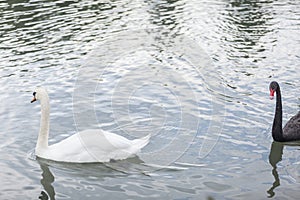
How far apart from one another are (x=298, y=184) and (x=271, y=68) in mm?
4885

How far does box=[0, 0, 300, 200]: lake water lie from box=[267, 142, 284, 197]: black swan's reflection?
0.03 meters

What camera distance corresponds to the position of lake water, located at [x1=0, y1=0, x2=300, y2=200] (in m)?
7.13

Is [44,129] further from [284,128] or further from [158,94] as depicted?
[284,128]

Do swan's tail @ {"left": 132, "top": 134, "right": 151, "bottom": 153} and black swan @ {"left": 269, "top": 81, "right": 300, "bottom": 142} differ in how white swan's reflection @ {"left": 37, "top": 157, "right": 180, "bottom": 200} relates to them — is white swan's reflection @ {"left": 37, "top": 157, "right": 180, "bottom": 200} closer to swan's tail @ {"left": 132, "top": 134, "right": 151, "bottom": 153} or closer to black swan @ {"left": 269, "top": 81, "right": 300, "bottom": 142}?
swan's tail @ {"left": 132, "top": 134, "right": 151, "bottom": 153}

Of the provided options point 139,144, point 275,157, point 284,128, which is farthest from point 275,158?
point 139,144

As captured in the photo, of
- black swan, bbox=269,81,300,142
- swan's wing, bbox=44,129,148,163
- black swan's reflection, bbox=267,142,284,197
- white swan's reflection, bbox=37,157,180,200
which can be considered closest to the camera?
black swan's reflection, bbox=267,142,284,197

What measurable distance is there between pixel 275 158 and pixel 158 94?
3103 millimetres

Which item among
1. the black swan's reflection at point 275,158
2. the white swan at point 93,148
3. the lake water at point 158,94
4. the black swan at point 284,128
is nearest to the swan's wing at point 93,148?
the white swan at point 93,148

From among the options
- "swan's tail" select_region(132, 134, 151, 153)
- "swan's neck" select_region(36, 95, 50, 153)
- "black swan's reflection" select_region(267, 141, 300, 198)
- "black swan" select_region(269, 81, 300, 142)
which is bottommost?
"black swan's reflection" select_region(267, 141, 300, 198)

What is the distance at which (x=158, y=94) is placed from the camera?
403 inches

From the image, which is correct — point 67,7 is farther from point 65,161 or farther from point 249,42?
point 65,161

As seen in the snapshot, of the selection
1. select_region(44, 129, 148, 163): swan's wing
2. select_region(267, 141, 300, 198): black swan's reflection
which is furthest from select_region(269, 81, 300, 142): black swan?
select_region(44, 129, 148, 163): swan's wing

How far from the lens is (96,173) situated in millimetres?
7375

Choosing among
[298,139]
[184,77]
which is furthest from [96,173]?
[184,77]
